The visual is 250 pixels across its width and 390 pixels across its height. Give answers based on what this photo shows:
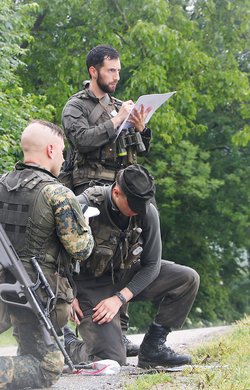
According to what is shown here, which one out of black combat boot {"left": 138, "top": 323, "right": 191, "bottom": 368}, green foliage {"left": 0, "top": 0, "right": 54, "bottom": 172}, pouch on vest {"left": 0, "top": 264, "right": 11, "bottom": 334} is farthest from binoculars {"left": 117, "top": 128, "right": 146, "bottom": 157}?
green foliage {"left": 0, "top": 0, "right": 54, "bottom": 172}

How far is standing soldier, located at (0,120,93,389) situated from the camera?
6.24 metres

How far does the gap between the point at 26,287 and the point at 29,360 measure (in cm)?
45

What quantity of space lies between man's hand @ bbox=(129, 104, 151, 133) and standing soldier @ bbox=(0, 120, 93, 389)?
1.64m

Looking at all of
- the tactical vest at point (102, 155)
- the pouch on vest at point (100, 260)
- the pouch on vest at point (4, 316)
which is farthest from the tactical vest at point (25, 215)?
the tactical vest at point (102, 155)

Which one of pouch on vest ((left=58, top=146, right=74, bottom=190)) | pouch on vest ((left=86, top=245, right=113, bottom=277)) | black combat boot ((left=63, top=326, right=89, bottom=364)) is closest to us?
pouch on vest ((left=86, top=245, right=113, bottom=277))

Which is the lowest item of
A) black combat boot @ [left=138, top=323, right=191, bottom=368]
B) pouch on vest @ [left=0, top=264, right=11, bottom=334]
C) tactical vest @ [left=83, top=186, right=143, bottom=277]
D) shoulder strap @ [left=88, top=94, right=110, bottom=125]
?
black combat boot @ [left=138, top=323, right=191, bottom=368]

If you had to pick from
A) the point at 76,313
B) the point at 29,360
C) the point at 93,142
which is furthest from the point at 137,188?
the point at 29,360

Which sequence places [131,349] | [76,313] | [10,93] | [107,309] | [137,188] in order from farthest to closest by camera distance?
[10,93] → [131,349] → [76,313] → [107,309] → [137,188]

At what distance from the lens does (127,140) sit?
8.28 m

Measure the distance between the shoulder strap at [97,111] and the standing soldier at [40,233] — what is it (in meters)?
1.84

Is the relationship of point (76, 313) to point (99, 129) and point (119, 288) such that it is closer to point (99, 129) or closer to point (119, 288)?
point (119, 288)

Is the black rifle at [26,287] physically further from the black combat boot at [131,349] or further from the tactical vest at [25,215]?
the black combat boot at [131,349]

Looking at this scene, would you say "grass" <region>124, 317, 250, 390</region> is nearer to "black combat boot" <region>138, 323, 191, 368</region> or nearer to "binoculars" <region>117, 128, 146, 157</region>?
"black combat boot" <region>138, 323, 191, 368</region>

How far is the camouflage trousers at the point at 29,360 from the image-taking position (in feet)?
20.2
